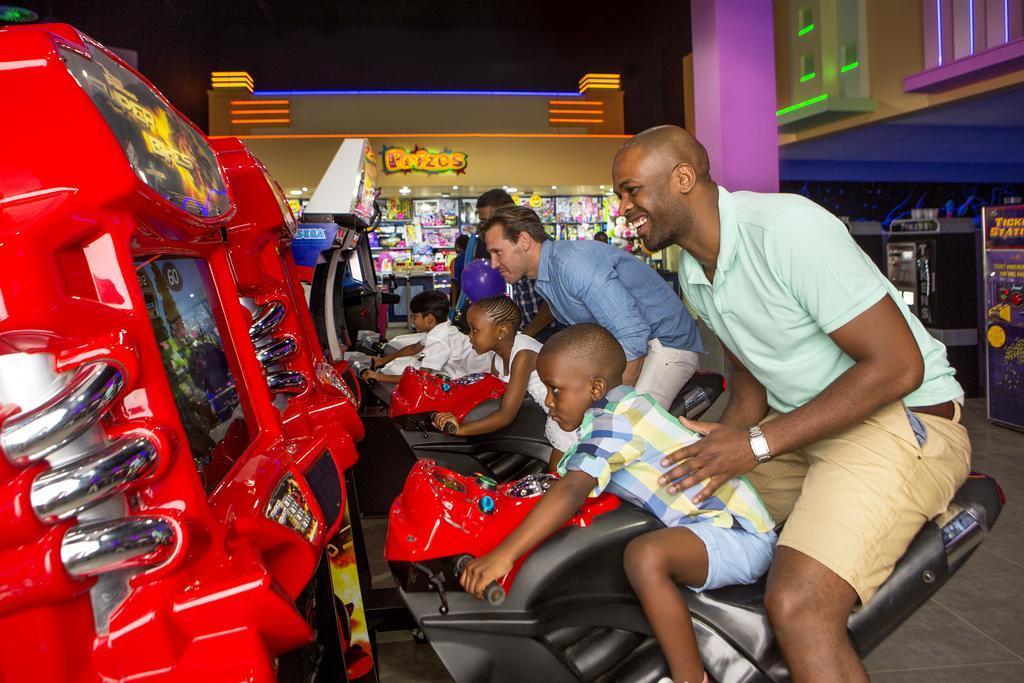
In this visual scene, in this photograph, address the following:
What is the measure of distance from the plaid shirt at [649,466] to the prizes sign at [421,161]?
12567 mm

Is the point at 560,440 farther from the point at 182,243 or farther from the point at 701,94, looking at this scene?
the point at 701,94

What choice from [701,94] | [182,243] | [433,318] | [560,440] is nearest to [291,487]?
[182,243]

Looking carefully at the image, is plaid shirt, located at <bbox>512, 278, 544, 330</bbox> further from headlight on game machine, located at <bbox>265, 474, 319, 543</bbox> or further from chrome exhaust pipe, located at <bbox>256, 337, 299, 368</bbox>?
headlight on game machine, located at <bbox>265, 474, 319, 543</bbox>

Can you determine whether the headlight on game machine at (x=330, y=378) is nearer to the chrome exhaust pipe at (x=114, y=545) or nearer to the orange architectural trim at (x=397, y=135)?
the chrome exhaust pipe at (x=114, y=545)

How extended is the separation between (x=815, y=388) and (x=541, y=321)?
2211 millimetres

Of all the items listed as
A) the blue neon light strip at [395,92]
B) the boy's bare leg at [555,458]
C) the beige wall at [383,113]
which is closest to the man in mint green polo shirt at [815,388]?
the boy's bare leg at [555,458]

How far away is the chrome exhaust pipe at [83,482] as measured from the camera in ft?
2.85

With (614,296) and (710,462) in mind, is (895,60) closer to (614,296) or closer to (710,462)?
(614,296)

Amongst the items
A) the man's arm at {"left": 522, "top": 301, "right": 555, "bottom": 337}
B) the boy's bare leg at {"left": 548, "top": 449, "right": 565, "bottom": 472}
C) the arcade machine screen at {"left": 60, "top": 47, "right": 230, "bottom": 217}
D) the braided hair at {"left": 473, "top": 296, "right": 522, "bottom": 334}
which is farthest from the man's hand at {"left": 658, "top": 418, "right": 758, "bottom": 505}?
the man's arm at {"left": 522, "top": 301, "right": 555, "bottom": 337}

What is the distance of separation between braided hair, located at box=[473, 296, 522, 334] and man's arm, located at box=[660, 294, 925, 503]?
1658 mm

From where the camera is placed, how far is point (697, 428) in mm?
1823

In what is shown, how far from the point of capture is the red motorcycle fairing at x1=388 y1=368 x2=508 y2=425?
3119 mm

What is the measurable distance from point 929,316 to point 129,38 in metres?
11.9

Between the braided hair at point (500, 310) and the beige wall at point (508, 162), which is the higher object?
the beige wall at point (508, 162)
